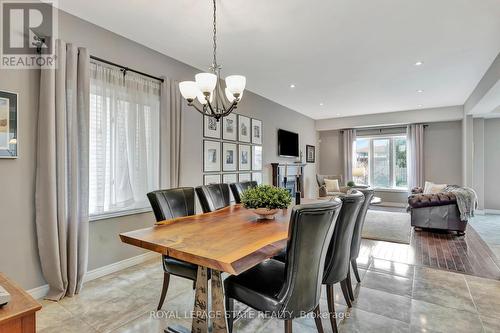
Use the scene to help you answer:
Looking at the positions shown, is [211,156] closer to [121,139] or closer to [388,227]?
[121,139]

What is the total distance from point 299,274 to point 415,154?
739 cm

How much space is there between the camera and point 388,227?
493cm

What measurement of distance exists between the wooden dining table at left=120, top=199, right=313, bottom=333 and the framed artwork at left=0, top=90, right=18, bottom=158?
1501 millimetres

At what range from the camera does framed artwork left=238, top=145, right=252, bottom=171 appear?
495 cm

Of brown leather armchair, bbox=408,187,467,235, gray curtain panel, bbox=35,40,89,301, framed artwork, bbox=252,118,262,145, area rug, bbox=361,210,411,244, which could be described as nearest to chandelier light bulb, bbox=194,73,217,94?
gray curtain panel, bbox=35,40,89,301

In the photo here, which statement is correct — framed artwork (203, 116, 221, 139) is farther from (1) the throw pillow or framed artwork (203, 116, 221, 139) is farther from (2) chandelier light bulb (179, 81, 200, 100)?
(1) the throw pillow

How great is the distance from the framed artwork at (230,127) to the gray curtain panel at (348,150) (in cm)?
486

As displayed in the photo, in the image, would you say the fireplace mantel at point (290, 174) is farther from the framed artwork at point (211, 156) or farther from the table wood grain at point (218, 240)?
the table wood grain at point (218, 240)

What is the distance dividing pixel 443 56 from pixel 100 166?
468cm

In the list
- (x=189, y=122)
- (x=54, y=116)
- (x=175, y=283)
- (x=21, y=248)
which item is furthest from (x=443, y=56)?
(x=21, y=248)

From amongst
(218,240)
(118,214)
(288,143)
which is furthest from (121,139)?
(288,143)

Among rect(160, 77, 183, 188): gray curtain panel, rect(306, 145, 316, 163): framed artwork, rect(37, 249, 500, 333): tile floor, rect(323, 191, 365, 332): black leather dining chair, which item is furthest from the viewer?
rect(306, 145, 316, 163): framed artwork

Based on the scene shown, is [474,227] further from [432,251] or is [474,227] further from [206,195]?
[206,195]

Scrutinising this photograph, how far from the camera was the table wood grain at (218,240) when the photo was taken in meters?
1.30
